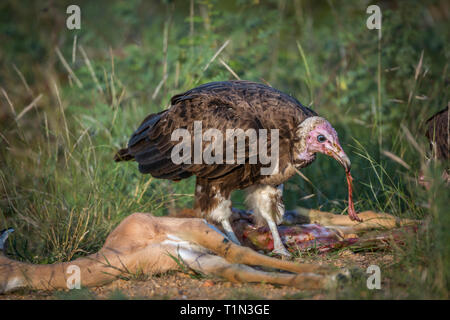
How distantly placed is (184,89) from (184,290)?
289 cm

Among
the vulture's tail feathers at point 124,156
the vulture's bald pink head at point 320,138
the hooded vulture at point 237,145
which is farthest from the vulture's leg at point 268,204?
the vulture's tail feathers at point 124,156

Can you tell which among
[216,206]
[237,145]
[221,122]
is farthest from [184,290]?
[221,122]

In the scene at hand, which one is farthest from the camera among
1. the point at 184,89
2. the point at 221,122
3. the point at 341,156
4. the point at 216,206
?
the point at 184,89

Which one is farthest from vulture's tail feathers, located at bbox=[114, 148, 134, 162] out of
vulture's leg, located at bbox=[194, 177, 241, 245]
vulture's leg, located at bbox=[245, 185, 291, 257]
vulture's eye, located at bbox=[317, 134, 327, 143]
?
vulture's eye, located at bbox=[317, 134, 327, 143]

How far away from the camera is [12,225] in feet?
16.2

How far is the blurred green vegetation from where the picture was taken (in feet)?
14.8

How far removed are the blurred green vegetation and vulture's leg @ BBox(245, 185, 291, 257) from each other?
648mm

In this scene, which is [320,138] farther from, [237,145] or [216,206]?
[216,206]

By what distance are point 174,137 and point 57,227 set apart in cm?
124

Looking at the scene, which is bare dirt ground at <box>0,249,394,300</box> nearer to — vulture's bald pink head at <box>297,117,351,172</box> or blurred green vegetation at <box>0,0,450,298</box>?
blurred green vegetation at <box>0,0,450,298</box>

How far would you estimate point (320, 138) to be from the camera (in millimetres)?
4262

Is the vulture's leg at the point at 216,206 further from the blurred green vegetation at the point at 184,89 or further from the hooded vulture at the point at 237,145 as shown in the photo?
the blurred green vegetation at the point at 184,89

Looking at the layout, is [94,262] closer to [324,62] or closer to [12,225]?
[12,225]

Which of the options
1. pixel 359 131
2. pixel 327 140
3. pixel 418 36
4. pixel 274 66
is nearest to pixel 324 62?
pixel 274 66
